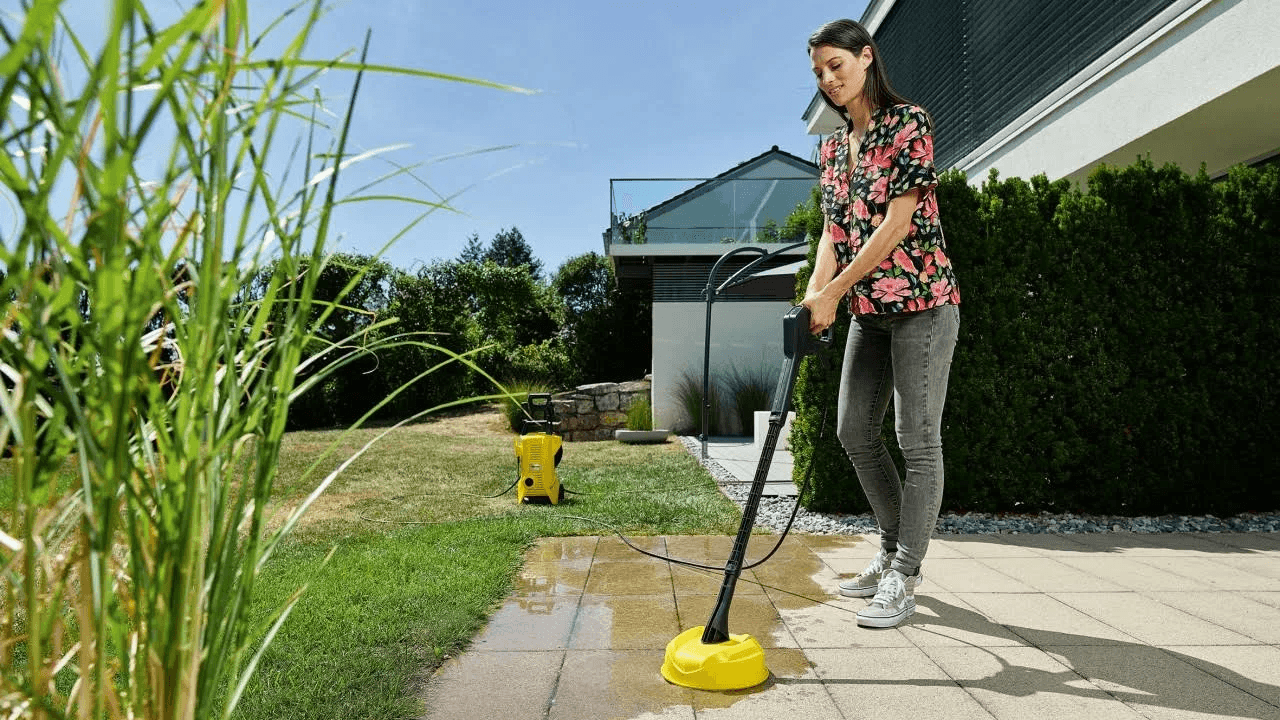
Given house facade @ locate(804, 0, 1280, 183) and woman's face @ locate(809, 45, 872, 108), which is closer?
woman's face @ locate(809, 45, 872, 108)

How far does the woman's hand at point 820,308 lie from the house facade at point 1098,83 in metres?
2.81

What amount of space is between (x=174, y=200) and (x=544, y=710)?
1665 mm

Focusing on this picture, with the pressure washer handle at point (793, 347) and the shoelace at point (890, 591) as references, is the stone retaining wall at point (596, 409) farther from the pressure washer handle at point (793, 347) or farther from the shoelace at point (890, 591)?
the pressure washer handle at point (793, 347)

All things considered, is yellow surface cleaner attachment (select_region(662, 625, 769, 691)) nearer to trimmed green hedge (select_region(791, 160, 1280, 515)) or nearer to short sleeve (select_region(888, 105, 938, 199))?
short sleeve (select_region(888, 105, 938, 199))

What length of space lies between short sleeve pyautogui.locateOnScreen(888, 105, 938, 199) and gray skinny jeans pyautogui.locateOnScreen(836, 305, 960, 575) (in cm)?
41

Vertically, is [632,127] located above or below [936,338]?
above

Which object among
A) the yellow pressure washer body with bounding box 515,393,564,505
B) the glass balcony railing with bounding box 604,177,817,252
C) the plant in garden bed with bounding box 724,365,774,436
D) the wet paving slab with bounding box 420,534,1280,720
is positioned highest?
the glass balcony railing with bounding box 604,177,817,252

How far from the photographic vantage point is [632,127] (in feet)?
33.7

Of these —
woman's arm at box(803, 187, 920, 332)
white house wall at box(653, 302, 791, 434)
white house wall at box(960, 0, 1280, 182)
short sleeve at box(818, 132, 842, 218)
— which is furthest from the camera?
white house wall at box(653, 302, 791, 434)

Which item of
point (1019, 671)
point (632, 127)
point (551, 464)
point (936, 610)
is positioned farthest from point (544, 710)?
point (632, 127)

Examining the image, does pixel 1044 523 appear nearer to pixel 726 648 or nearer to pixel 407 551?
pixel 726 648

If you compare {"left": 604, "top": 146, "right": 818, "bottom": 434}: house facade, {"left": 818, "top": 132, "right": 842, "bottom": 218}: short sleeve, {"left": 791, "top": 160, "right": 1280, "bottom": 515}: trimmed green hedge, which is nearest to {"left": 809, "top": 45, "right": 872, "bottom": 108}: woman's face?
{"left": 818, "top": 132, "right": 842, "bottom": 218}: short sleeve

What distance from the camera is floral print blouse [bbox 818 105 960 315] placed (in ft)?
8.79

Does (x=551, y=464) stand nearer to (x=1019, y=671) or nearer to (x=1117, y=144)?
(x=1019, y=671)
